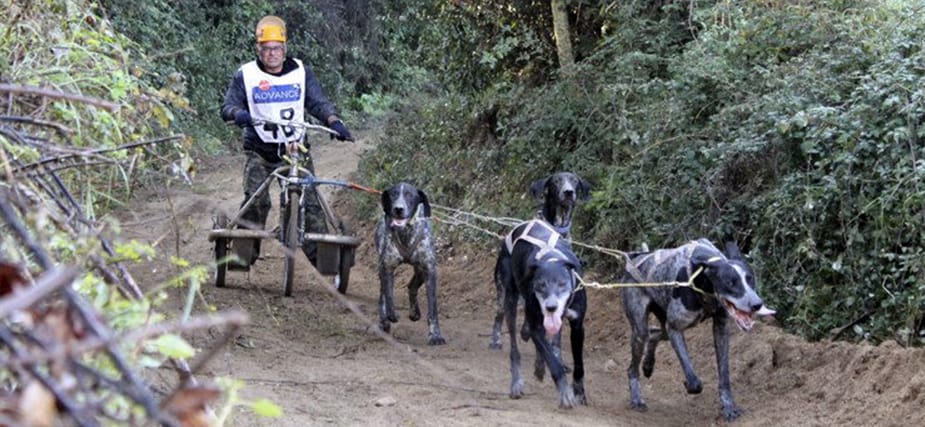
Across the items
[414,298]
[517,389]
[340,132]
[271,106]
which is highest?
[271,106]

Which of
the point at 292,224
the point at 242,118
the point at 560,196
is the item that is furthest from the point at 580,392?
the point at 242,118

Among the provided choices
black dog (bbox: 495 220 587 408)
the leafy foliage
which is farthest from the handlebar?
the leafy foliage

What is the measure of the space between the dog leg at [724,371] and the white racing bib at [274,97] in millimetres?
4182

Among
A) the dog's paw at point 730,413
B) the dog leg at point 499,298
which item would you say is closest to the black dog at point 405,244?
the dog leg at point 499,298

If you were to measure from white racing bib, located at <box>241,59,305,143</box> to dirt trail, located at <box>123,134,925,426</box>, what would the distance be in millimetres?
1453

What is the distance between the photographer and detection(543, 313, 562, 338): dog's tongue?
7.14 meters

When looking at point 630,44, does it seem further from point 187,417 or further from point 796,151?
point 187,417

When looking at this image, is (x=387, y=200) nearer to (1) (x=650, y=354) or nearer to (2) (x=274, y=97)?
(2) (x=274, y=97)

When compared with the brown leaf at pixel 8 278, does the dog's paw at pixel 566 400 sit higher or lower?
lower

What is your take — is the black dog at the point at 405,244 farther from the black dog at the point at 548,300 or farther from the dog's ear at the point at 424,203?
the black dog at the point at 548,300

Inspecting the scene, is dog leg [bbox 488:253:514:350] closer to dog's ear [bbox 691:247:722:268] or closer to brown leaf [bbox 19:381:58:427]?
dog's ear [bbox 691:247:722:268]

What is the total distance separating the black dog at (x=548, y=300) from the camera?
732cm

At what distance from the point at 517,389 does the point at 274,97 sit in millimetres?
3749

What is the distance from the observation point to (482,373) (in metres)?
8.50
